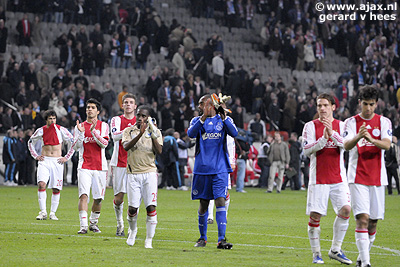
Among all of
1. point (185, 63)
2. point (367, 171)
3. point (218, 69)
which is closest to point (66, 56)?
point (185, 63)

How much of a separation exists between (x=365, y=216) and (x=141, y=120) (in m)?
A: 3.83

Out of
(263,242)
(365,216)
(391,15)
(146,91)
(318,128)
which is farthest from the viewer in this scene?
(391,15)

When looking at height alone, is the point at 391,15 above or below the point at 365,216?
above

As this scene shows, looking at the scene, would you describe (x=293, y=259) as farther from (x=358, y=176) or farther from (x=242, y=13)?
(x=242, y=13)

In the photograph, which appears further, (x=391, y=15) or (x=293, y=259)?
(x=391, y=15)

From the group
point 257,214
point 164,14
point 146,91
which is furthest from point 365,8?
point 257,214

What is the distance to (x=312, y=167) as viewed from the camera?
33.7ft

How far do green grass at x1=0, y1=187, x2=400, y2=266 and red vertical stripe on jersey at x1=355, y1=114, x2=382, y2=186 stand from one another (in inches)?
50.4

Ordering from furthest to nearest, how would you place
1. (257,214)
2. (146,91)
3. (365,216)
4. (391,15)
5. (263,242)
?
Answer: 1. (391,15)
2. (146,91)
3. (257,214)
4. (263,242)
5. (365,216)

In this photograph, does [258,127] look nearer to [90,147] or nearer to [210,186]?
[90,147]

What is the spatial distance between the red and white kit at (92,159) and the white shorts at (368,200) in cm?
562

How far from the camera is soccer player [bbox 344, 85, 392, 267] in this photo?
30.5ft

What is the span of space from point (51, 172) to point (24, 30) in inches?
762

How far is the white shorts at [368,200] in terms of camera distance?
30.5ft
